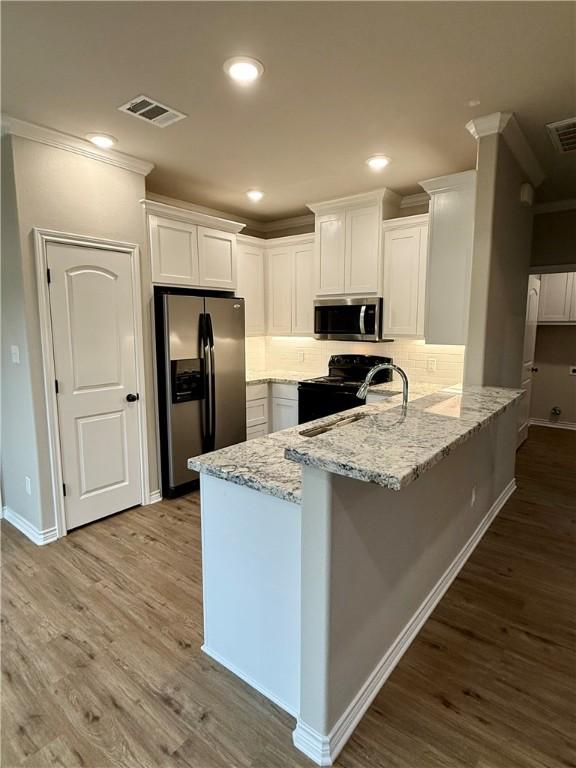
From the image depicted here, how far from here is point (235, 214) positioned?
4.86 meters

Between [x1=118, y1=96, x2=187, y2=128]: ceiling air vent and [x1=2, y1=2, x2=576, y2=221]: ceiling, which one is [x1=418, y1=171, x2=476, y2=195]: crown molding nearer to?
[x1=2, y1=2, x2=576, y2=221]: ceiling

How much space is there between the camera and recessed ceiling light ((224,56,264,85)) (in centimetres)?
198

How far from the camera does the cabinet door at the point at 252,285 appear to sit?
4.62 m

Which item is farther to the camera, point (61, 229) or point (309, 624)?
point (61, 229)

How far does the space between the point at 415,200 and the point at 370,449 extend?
3.62 meters

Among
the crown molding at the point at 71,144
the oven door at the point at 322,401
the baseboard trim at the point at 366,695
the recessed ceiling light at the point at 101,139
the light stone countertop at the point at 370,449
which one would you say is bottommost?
the baseboard trim at the point at 366,695

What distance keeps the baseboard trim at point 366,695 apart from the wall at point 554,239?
345 cm

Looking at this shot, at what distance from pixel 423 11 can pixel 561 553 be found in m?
3.17

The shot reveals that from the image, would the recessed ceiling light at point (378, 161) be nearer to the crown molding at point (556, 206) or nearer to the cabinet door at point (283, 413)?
the crown molding at point (556, 206)

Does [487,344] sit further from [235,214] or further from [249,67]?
[235,214]

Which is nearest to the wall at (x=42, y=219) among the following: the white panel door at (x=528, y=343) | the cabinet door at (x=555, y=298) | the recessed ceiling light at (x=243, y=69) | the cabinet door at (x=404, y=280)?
the recessed ceiling light at (x=243, y=69)

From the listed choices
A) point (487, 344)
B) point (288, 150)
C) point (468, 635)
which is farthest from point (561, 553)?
point (288, 150)

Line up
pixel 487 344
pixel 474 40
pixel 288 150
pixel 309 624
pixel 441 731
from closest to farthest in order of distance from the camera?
pixel 309 624, pixel 441 731, pixel 474 40, pixel 487 344, pixel 288 150

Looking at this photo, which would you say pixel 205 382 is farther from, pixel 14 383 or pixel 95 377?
pixel 14 383
